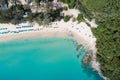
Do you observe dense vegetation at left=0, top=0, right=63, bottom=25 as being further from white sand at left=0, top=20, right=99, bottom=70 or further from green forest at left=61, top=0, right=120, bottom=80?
green forest at left=61, top=0, right=120, bottom=80

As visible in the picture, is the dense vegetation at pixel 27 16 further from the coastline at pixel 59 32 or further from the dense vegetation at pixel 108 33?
the dense vegetation at pixel 108 33

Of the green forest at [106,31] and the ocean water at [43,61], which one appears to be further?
the ocean water at [43,61]

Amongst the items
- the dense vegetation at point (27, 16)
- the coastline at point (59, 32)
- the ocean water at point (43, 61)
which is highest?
the dense vegetation at point (27, 16)

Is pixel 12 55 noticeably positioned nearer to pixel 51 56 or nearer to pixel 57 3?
pixel 51 56

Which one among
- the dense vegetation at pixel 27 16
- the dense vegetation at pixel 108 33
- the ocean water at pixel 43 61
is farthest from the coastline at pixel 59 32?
the dense vegetation at pixel 108 33

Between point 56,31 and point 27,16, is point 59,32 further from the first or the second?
point 27,16

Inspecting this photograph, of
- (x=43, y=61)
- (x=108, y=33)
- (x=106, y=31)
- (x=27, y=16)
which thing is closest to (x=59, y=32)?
(x=27, y=16)

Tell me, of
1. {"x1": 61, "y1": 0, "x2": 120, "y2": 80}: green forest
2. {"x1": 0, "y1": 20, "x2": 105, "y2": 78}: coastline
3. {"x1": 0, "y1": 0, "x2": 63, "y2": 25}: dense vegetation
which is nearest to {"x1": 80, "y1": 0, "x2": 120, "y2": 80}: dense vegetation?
{"x1": 61, "y1": 0, "x2": 120, "y2": 80}: green forest

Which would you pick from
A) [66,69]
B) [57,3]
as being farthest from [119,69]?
[57,3]
